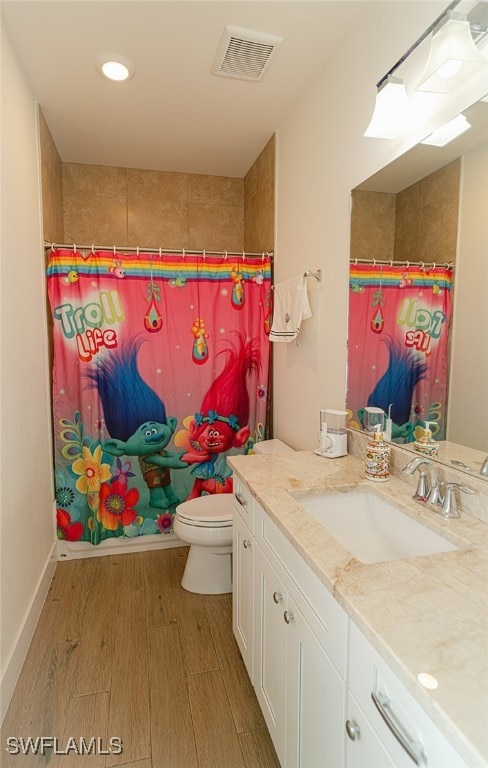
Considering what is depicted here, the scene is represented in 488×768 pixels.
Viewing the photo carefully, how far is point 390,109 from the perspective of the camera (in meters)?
1.41

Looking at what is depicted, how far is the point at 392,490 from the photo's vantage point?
4.44 ft

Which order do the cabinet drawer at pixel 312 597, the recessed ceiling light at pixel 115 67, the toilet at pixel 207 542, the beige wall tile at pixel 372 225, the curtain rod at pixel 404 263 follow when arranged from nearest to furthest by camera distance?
the cabinet drawer at pixel 312 597 → the curtain rod at pixel 404 263 → the beige wall tile at pixel 372 225 → the recessed ceiling light at pixel 115 67 → the toilet at pixel 207 542

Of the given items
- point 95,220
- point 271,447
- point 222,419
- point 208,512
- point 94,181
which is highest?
point 94,181

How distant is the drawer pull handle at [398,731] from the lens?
62 centimetres

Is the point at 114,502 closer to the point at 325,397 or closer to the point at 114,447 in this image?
the point at 114,447

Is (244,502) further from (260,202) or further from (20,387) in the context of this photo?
(260,202)

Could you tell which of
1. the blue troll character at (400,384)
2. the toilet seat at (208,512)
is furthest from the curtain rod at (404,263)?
the toilet seat at (208,512)

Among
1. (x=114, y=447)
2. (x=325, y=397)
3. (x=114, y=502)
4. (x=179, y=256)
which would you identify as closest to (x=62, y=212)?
(x=179, y=256)

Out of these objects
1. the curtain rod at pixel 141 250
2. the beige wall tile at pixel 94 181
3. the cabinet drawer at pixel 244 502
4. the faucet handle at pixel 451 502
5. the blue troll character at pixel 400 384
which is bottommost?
the cabinet drawer at pixel 244 502

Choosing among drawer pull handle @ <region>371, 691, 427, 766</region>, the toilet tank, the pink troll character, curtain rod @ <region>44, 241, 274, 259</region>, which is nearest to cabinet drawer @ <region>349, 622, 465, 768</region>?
drawer pull handle @ <region>371, 691, 427, 766</region>

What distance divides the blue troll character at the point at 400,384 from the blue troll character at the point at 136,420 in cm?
148

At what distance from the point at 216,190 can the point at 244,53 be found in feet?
4.73

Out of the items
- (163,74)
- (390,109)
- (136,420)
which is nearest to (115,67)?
(163,74)

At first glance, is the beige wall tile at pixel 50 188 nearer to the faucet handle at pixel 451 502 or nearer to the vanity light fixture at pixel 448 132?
the vanity light fixture at pixel 448 132
